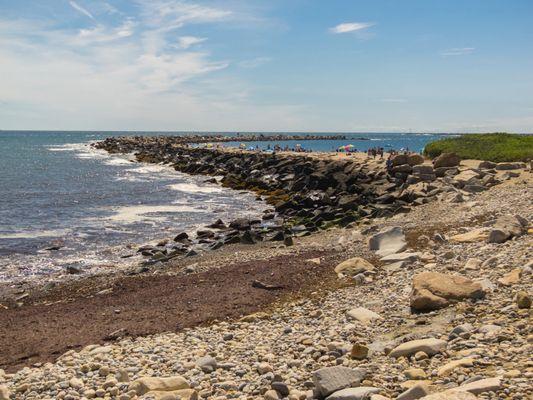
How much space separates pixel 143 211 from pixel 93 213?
3229mm

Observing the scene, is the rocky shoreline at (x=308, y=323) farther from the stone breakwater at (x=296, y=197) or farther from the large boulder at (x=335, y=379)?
the stone breakwater at (x=296, y=197)

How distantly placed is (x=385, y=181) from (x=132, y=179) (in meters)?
30.3

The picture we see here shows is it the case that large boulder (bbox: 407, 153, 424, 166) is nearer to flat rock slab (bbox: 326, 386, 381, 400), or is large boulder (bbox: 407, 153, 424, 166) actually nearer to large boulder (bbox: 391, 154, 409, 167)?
large boulder (bbox: 391, 154, 409, 167)

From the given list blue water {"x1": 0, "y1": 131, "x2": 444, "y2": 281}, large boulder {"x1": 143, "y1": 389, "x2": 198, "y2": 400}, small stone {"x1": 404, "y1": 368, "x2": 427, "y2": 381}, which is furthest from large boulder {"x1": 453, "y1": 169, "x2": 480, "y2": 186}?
large boulder {"x1": 143, "y1": 389, "x2": 198, "y2": 400}

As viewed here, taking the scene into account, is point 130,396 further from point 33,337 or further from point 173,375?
point 33,337

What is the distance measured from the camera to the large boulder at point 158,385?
784 cm

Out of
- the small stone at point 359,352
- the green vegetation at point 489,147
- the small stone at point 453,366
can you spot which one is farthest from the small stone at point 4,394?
the green vegetation at point 489,147

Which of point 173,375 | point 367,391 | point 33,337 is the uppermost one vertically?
point 367,391

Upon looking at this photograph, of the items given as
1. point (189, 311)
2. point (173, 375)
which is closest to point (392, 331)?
point (173, 375)

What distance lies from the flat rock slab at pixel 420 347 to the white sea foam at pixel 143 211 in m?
25.4

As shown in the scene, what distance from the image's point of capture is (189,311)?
42.3ft

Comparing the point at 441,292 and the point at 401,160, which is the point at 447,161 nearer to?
the point at 401,160

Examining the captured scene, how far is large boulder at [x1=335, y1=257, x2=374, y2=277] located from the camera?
47.0 ft

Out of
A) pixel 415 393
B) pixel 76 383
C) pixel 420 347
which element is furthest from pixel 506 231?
pixel 76 383
